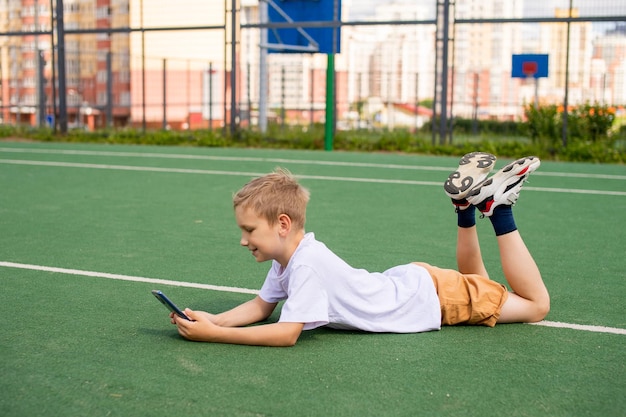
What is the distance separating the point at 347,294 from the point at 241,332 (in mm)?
470

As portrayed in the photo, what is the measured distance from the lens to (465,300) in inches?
149

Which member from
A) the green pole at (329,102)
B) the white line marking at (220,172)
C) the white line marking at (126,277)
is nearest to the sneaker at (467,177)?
the white line marking at (126,277)

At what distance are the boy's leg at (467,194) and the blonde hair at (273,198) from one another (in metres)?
0.83

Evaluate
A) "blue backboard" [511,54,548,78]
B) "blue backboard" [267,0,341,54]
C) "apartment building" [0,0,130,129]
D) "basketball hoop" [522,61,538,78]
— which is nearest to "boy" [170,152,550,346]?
"blue backboard" [267,0,341,54]

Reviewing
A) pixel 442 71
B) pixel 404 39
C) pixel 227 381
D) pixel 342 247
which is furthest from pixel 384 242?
pixel 404 39

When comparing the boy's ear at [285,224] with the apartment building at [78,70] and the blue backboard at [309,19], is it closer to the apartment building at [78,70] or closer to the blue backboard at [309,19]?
the blue backboard at [309,19]

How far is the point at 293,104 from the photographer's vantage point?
19.7 m

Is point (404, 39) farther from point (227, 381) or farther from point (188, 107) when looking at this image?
point (227, 381)

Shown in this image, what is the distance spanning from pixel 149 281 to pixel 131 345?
1209 millimetres

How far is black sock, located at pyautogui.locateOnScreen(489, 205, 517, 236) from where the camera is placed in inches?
154

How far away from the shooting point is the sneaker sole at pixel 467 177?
3.87 meters

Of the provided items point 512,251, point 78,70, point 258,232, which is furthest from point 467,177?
point 78,70

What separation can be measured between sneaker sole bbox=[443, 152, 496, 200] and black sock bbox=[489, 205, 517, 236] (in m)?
0.17

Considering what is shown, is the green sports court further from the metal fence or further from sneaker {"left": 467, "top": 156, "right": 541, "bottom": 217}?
the metal fence
